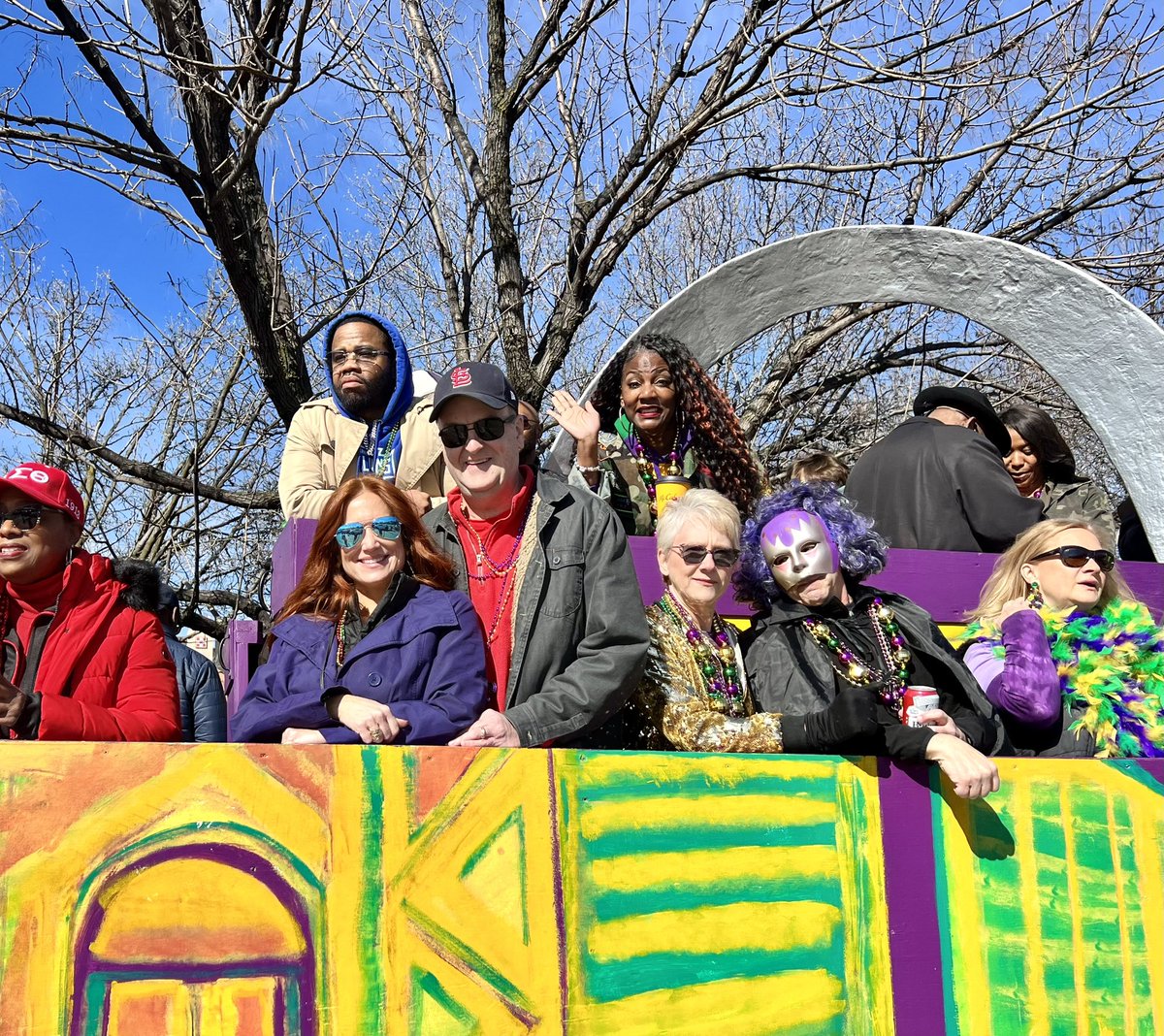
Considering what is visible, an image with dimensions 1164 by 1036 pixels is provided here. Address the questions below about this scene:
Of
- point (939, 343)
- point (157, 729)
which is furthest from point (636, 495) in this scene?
point (939, 343)

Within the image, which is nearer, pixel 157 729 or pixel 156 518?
pixel 157 729

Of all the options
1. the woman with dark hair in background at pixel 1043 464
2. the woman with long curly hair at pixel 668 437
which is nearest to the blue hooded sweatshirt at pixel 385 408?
the woman with long curly hair at pixel 668 437

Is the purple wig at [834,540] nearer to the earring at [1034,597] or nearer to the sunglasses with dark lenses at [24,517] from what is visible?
the earring at [1034,597]

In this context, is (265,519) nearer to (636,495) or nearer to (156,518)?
(156,518)

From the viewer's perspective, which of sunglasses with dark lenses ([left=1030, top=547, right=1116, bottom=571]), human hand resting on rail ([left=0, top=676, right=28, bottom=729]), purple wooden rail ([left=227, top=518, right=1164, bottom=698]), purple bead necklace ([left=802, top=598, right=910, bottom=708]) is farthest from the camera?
purple wooden rail ([left=227, top=518, right=1164, bottom=698])

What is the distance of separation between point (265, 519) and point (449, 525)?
9.09 metres

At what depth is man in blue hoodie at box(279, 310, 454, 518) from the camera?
368cm

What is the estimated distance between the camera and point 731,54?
25.3 feet

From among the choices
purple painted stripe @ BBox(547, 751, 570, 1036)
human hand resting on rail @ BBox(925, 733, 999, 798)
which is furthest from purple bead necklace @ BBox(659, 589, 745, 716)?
purple painted stripe @ BBox(547, 751, 570, 1036)

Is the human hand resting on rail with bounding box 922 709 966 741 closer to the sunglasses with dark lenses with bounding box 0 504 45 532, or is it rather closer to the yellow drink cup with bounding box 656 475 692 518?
the yellow drink cup with bounding box 656 475 692 518

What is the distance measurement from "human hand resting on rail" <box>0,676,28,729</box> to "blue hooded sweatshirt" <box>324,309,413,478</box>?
62.7 inches

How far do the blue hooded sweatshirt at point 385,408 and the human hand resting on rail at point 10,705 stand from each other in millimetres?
1592

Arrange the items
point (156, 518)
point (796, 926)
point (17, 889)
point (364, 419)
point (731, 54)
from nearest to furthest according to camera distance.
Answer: point (17, 889) → point (796, 926) → point (364, 419) → point (731, 54) → point (156, 518)

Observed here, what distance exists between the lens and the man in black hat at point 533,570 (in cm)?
245
